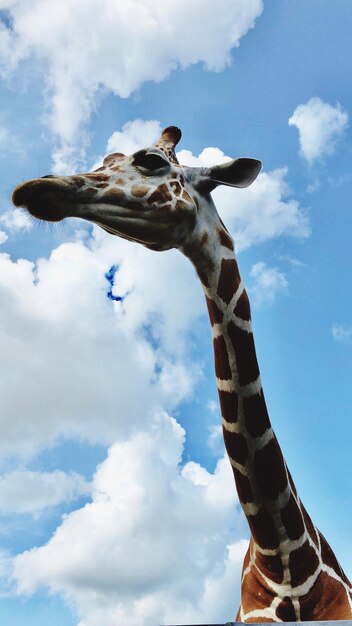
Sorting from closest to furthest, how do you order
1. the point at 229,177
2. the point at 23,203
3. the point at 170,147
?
the point at 23,203 < the point at 229,177 < the point at 170,147

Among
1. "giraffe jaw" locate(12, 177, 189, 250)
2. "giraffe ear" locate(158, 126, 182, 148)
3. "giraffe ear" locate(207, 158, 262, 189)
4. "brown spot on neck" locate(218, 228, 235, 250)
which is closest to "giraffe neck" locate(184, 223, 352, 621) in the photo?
"brown spot on neck" locate(218, 228, 235, 250)

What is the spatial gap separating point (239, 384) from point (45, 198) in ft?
6.21

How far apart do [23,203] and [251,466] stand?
247 centimetres

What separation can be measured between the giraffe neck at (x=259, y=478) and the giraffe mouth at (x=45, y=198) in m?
1.17

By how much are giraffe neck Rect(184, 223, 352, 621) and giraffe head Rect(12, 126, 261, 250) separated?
500mm

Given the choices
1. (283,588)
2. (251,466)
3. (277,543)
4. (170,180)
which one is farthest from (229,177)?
(283,588)

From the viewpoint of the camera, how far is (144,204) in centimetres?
448

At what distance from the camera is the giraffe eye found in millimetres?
4824

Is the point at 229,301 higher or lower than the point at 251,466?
higher

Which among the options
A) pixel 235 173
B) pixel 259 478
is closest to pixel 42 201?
pixel 235 173

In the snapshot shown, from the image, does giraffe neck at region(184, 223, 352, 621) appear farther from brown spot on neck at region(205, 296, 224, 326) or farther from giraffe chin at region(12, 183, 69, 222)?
giraffe chin at region(12, 183, 69, 222)

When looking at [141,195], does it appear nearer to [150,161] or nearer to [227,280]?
[150,161]

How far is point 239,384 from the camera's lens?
432 centimetres

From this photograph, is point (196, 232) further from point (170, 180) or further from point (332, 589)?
point (332, 589)
